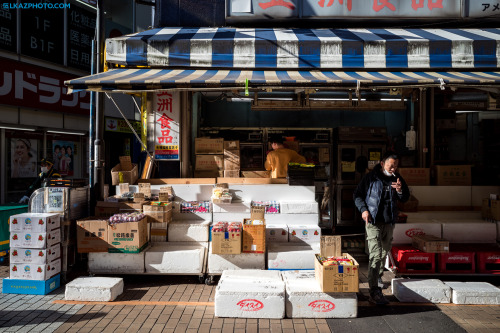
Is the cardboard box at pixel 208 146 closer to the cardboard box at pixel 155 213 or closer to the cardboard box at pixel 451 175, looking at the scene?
the cardboard box at pixel 155 213

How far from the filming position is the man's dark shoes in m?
5.03

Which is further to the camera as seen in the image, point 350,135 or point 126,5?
point 126,5

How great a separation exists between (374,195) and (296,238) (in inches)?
72.8

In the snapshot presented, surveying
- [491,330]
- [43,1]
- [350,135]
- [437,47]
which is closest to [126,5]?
[43,1]

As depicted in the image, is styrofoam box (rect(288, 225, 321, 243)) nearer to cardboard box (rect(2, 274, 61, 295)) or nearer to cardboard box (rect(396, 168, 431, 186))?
cardboard box (rect(396, 168, 431, 186))

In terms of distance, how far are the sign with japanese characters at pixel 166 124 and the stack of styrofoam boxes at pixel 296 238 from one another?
298 cm

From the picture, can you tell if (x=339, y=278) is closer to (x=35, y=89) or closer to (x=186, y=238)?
(x=186, y=238)

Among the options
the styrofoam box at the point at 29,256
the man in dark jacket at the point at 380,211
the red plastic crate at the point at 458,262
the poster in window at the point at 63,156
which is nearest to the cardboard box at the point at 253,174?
the man in dark jacket at the point at 380,211

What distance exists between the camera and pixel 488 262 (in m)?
6.07

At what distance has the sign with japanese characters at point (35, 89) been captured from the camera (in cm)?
1132

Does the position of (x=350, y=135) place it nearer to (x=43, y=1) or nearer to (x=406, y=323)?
(x=406, y=323)

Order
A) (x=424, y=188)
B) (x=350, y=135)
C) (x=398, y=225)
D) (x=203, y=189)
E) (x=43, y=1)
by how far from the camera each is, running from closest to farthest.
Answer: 1. (x=398, y=225)
2. (x=203, y=189)
3. (x=424, y=188)
4. (x=350, y=135)
5. (x=43, y=1)

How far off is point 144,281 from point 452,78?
673 cm

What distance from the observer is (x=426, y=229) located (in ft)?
21.7
